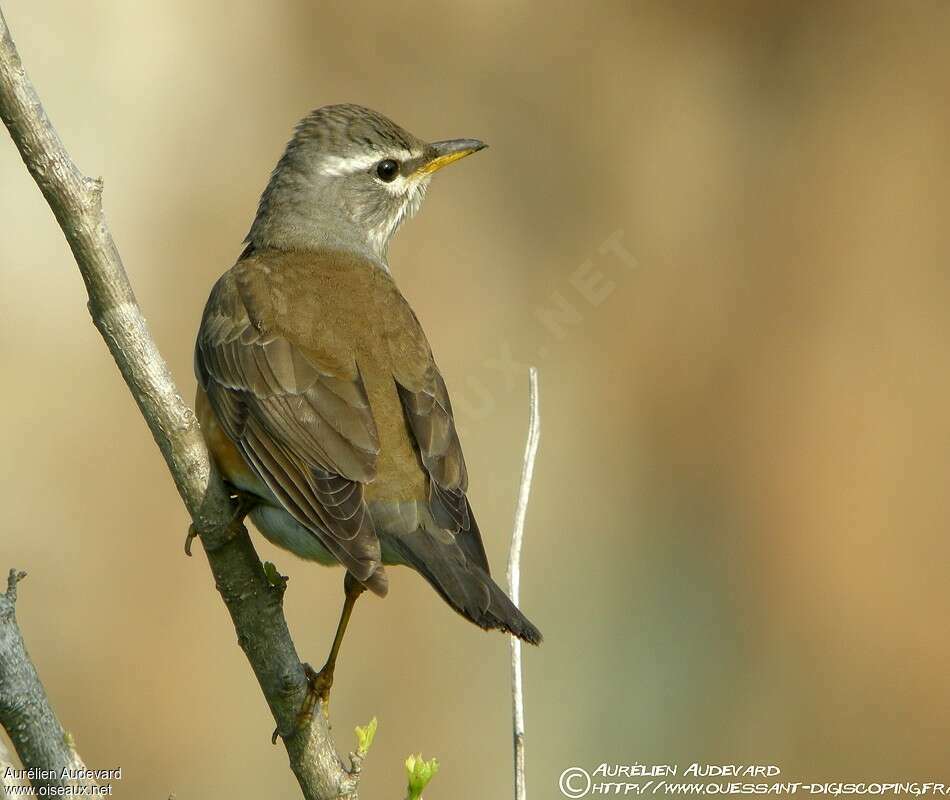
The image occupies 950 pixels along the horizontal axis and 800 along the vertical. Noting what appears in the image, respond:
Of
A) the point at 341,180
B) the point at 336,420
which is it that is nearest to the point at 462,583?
the point at 336,420

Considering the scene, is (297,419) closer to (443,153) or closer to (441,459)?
(441,459)

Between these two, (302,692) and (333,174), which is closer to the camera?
(302,692)

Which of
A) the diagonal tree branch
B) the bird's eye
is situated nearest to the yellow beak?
the bird's eye

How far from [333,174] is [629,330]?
18.1ft

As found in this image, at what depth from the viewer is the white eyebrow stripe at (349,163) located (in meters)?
6.02

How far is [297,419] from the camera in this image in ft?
15.4

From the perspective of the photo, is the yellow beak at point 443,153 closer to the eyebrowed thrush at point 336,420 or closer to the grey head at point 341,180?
the grey head at point 341,180

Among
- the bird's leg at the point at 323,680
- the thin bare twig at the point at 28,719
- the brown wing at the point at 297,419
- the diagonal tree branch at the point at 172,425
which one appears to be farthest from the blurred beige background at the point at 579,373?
the thin bare twig at the point at 28,719

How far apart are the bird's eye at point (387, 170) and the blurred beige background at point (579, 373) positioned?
290 centimetres

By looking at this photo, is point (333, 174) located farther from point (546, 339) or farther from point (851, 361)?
point (851, 361)

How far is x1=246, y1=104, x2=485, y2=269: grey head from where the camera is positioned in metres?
5.96

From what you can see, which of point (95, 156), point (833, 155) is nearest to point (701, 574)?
point (833, 155)

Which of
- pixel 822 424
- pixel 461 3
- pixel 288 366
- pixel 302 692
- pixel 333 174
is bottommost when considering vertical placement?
pixel 822 424

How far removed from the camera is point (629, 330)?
11.2 metres
